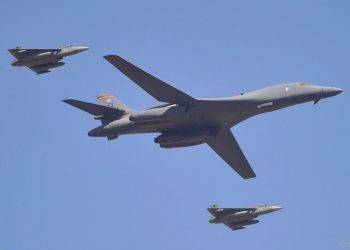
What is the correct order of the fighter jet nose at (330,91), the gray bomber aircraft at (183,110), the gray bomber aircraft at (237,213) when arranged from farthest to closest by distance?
the gray bomber aircraft at (237,213) < the fighter jet nose at (330,91) < the gray bomber aircraft at (183,110)

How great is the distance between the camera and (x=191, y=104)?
157ft

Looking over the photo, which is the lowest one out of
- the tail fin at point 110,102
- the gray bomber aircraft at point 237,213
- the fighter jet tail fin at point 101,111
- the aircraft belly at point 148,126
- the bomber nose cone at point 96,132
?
the gray bomber aircraft at point 237,213

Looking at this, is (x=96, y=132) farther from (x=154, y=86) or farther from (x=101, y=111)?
(x=154, y=86)

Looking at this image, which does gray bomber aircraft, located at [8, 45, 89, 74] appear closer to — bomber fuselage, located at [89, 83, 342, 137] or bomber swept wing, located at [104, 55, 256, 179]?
bomber swept wing, located at [104, 55, 256, 179]

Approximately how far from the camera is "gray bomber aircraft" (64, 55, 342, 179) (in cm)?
4762

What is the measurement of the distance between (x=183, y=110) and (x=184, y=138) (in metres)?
2.68

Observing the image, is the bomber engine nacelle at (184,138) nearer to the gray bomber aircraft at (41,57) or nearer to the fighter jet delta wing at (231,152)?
the fighter jet delta wing at (231,152)

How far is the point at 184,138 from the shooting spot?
49875 millimetres

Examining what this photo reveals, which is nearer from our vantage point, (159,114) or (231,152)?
(159,114)

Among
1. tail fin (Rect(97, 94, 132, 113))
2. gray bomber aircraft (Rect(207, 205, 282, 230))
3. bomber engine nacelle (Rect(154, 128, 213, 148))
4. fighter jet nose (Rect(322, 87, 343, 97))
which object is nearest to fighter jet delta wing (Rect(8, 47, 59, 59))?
tail fin (Rect(97, 94, 132, 113))

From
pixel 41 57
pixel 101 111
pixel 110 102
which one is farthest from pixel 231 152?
pixel 41 57

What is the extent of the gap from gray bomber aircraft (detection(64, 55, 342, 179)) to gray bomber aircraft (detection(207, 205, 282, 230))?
199 inches

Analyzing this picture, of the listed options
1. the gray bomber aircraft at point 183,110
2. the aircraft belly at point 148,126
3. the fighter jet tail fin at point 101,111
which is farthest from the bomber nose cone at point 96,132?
the fighter jet tail fin at point 101,111

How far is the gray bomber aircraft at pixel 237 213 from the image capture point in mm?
50406
